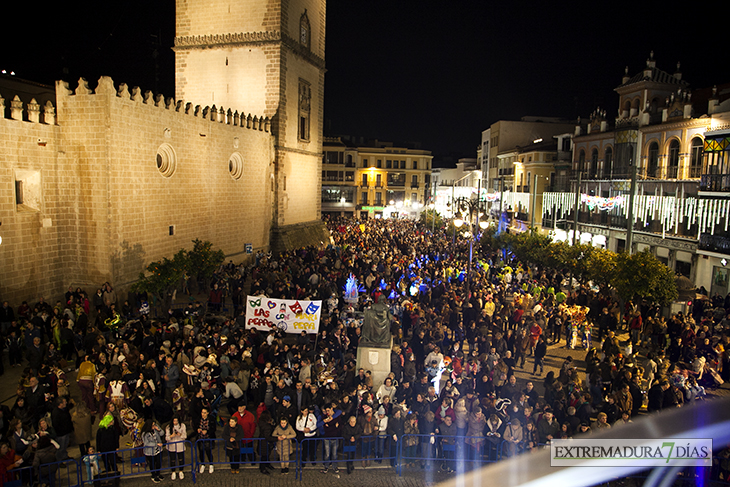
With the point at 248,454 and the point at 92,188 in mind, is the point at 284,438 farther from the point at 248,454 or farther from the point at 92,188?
the point at 92,188

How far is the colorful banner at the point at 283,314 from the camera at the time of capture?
492 inches

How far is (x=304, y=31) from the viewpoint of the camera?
2947cm

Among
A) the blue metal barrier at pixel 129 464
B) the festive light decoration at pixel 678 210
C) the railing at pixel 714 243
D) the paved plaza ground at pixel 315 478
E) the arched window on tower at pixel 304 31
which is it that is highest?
the arched window on tower at pixel 304 31

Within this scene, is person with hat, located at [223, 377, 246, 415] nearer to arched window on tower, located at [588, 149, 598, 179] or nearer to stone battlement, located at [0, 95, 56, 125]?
stone battlement, located at [0, 95, 56, 125]

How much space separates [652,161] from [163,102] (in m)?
24.7

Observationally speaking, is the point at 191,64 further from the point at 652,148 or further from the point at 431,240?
the point at 652,148

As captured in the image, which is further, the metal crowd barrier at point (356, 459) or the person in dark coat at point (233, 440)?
the person in dark coat at point (233, 440)

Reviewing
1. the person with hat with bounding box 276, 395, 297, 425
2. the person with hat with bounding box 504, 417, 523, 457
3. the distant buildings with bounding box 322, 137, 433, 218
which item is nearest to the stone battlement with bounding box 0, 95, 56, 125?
the person with hat with bounding box 276, 395, 297, 425

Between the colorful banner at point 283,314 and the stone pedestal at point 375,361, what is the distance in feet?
8.93

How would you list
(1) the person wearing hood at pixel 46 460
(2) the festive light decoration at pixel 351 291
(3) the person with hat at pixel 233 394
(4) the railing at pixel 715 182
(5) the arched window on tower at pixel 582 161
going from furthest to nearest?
1. (5) the arched window on tower at pixel 582 161
2. (4) the railing at pixel 715 182
3. (2) the festive light decoration at pixel 351 291
4. (3) the person with hat at pixel 233 394
5. (1) the person wearing hood at pixel 46 460

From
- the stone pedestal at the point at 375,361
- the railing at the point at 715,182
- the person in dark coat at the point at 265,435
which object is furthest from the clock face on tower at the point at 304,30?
the person in dark coat at the point at 265,435

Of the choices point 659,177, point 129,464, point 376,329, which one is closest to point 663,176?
point 659,177

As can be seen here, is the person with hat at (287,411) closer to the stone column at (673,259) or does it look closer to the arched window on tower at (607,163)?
the stone column at (673,259)

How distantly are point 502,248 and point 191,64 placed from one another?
20.0 metres
